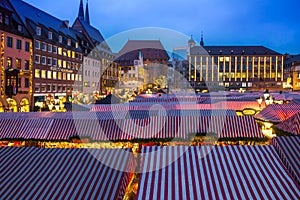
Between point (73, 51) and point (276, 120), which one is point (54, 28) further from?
point (276, 120)

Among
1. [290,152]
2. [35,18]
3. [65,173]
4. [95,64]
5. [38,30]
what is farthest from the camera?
[95,64]

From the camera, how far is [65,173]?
7.59 meters

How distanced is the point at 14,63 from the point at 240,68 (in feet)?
276

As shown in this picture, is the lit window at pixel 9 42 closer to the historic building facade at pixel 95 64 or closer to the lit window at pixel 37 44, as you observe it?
the lit window at pixel 37 44

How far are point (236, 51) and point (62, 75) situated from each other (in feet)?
235

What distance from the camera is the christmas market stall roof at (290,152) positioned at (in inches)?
294

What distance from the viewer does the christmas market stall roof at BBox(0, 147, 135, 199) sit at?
6805mm

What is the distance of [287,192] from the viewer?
6.46 metres

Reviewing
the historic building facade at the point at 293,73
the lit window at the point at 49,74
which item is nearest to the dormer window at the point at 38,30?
the lit window at the point at 49,74

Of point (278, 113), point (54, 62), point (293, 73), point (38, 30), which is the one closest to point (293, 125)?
point (278, 113)

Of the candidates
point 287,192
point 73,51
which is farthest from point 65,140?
point 73,51

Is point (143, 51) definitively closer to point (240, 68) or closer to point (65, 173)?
point (240, 68)

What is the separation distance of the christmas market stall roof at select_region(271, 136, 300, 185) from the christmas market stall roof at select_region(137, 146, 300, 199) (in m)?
0.19

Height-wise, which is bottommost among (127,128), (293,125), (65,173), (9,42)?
(65,173)
